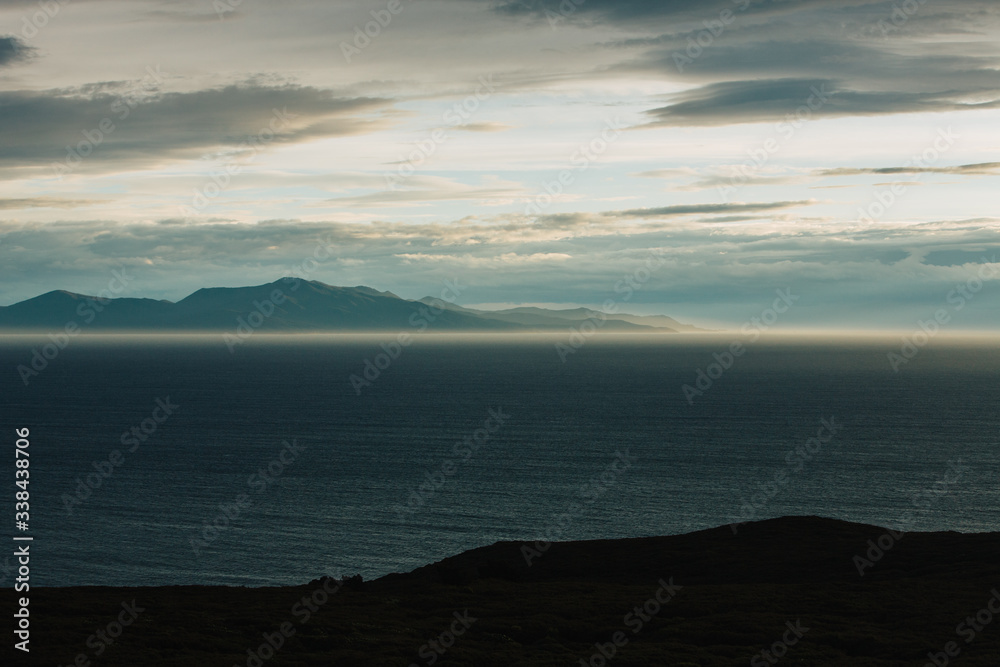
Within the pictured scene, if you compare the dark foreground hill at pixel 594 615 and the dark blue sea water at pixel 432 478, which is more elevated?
the dark foreground hill at pixel 594 615

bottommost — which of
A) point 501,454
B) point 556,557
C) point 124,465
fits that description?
point 501,454

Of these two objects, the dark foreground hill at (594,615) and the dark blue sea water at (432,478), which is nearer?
the dark foreground hill at (594,615)

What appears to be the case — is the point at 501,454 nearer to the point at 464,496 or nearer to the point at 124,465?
the point at 464,496

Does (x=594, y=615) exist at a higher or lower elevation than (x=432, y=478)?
higher

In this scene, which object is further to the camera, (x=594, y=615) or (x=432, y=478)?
(x=432, y=478)

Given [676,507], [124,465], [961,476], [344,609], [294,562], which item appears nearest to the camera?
[344,609]

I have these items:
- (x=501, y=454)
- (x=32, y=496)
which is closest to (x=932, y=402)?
(x=501, y=454)

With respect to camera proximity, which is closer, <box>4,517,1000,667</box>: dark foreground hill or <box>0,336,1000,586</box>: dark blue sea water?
<box>4,517,1000,667</box>: dark foreground hill

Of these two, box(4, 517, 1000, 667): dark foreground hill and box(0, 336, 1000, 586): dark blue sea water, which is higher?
box(4, 517, 1000, 667): dark foreground hill
